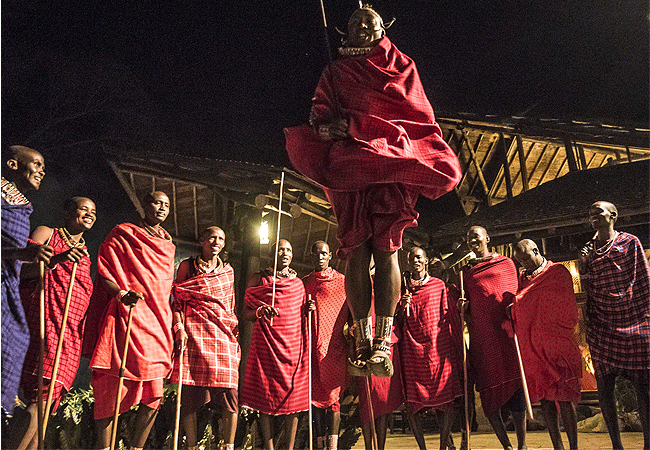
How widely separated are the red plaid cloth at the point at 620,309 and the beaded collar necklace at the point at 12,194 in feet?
13.6

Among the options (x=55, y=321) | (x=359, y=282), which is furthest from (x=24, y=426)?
(x=359, y=282)

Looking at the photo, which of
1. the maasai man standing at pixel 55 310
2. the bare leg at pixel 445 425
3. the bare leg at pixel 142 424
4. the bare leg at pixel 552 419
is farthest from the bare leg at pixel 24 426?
the bare leg at pixel 552 419

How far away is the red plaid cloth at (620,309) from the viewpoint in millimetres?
4066

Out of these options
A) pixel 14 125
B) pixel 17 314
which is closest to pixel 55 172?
pixel 14 125

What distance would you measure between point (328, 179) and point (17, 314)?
188 cm

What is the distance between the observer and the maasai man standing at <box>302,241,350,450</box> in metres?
4.75

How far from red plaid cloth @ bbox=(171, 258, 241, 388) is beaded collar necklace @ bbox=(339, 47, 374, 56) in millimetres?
2331

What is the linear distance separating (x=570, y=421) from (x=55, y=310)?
396 cm

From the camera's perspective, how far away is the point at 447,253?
9406mm

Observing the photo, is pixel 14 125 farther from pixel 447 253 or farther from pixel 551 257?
pixel 551 257

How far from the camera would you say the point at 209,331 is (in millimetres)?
4359

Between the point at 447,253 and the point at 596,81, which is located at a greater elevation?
the point at 596,81

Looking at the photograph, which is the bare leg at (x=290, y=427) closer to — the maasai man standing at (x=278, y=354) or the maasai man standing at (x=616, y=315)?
the maasai man standing at (x=278, y=354)

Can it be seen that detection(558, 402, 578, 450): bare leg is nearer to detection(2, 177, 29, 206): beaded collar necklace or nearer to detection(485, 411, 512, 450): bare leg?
detection(485, 411, 512, 450): bare leg
